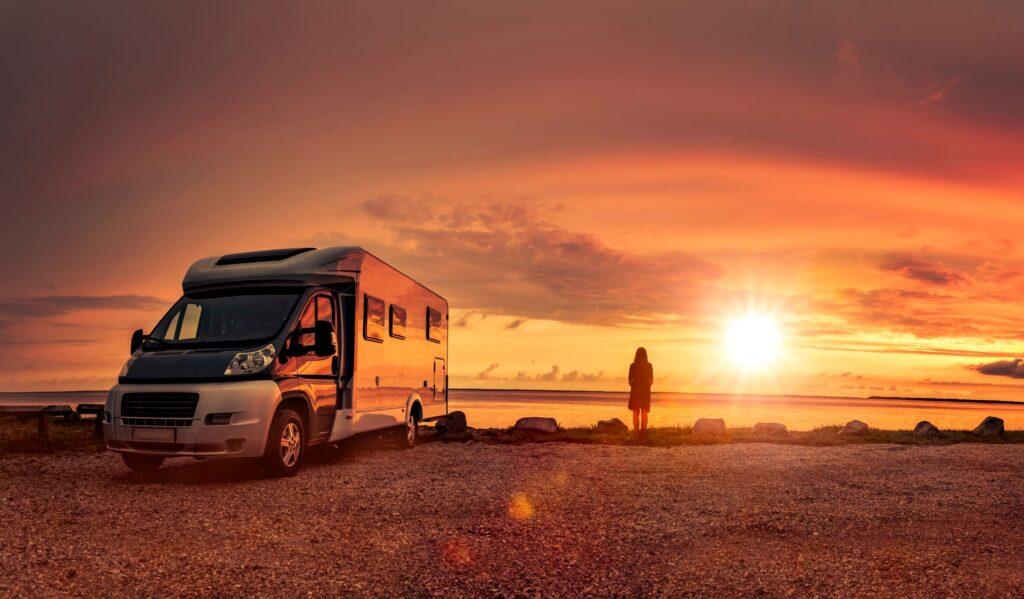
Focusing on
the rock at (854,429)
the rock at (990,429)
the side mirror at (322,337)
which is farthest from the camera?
the rock at (990,429)

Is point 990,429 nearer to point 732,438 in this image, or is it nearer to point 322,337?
point 732,438

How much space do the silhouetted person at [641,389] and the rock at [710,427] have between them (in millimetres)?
1849

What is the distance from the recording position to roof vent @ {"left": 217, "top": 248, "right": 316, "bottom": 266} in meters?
13.8

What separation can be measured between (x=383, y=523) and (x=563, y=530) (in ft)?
6.81

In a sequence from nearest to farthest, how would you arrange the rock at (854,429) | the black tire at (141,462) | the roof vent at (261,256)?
1. the black tire at (141,462)
2. the roof vent at (261,256)
3. the rock at (854,429)

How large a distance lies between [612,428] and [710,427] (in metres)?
2.75

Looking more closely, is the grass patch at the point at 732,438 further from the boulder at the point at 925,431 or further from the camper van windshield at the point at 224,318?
the camper van windshield at the point at 224,318

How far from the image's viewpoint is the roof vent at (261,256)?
545 inches

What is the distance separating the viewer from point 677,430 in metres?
21.7

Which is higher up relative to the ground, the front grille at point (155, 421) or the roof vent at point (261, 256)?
the roof vent at point (261, 256)

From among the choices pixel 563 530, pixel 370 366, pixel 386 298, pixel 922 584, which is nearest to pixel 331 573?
pixel 563 530

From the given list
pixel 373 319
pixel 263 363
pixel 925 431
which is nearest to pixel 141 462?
pixel 263 363

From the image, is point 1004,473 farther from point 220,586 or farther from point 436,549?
point 220,586

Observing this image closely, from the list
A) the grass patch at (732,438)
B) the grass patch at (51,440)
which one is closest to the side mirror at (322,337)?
the grass patch at (732,438)
